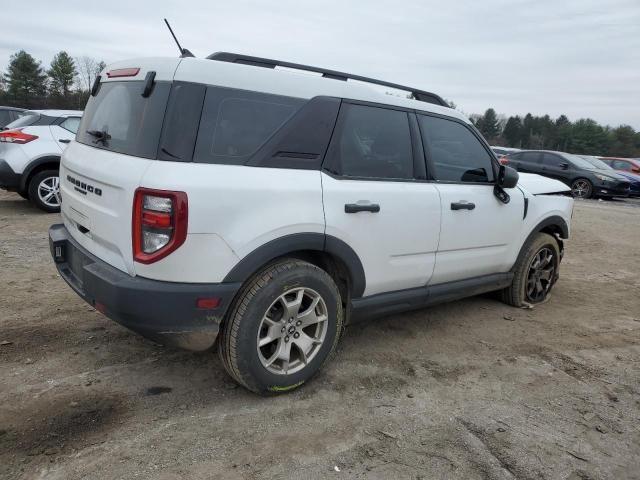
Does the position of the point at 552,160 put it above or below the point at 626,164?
below

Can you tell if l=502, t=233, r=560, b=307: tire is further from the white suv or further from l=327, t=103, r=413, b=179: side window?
l=327, t=103, r=413, b=179: side window

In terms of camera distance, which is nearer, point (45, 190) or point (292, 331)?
point (292, 331)

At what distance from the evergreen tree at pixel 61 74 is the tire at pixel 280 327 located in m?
58.7

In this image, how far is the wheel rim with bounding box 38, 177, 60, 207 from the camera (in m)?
7.80

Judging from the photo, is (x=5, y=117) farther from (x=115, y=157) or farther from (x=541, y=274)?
(x=541, y=274)

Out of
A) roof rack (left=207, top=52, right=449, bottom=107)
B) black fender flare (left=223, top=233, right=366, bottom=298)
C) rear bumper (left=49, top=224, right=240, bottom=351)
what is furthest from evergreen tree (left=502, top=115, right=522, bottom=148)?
rear bumper (left=49, top=224, right=240, bottom=351)

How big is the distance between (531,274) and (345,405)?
2795 mm

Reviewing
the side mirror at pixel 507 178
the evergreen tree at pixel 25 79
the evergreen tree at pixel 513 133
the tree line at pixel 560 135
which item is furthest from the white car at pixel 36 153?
the evergreen tree at pixel 513 133

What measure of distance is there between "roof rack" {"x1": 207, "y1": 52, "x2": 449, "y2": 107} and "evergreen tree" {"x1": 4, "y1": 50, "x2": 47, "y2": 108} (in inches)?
2229

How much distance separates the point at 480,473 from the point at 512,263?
2.54 m

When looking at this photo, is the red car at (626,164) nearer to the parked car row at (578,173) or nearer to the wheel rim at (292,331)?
the parked car row at (578,173)

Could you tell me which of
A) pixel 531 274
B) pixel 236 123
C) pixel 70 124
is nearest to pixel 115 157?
pixel 236 123

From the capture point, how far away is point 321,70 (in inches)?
128

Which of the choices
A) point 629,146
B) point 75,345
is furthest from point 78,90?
point 629,146
